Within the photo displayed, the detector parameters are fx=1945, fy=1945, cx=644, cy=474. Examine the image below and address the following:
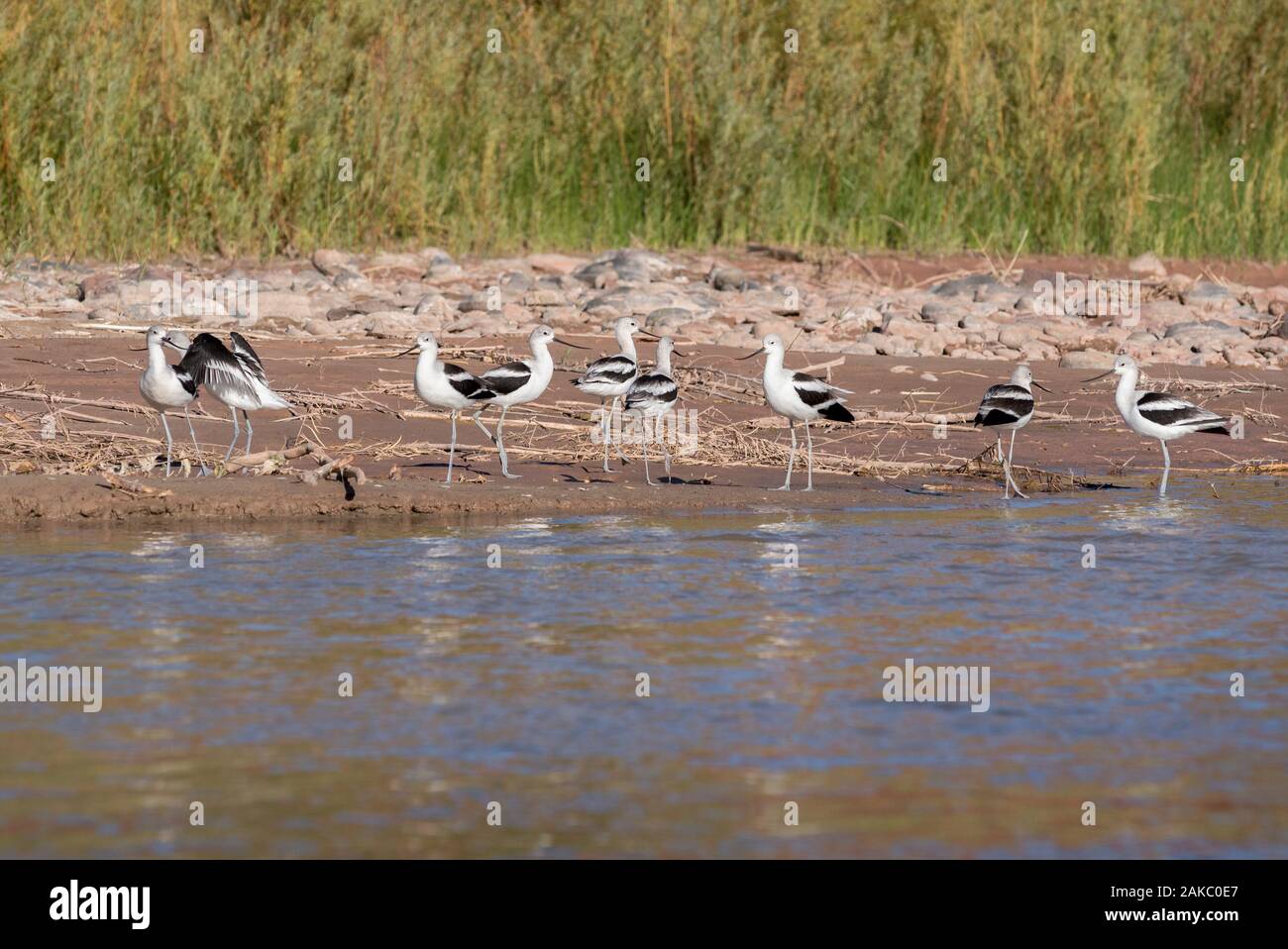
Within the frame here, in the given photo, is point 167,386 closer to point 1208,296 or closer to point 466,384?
point 466,384

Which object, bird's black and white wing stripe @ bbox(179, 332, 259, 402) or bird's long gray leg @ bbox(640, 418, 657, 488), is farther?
bird's long gray leg @ bbox(640, 418, 657, 488)

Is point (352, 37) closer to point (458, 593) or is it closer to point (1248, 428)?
point (1248, 428)

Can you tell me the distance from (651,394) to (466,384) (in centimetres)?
107

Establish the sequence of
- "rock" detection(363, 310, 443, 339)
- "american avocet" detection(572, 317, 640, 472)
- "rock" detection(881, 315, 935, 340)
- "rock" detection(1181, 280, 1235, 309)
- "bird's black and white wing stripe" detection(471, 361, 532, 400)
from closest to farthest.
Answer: "bird's black and white wing stripe" detection(471, 361, 532, 400), "american avocet" detection(572, 317, 640, 472), "rock" detection(363, 310, 443, 339), "rock" detection(881, 315, 935, 340), "rock" detection(1181, 280, 1235, 309)

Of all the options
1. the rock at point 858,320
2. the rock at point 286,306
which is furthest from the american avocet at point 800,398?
the rock at point 286,306

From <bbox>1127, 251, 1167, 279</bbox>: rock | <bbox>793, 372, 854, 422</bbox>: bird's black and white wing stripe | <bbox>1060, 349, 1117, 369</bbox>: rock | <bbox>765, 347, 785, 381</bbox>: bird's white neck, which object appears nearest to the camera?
<bbox>793, 372, 854, 422</bbox>: bird's black and white wing stripe

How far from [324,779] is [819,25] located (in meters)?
18.1

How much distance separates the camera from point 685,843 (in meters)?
5.16

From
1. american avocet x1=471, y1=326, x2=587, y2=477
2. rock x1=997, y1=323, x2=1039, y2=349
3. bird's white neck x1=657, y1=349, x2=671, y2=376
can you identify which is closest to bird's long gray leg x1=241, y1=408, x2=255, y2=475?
american avocet x1=471, y1=326, x2=587, y2=477

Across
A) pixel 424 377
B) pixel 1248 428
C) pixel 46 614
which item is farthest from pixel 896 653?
pixel 1248 428

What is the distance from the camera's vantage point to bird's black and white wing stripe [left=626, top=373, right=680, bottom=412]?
1121 centimetres

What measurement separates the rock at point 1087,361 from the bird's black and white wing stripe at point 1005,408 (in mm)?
4375

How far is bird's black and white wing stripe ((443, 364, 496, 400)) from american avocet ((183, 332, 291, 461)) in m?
0.96

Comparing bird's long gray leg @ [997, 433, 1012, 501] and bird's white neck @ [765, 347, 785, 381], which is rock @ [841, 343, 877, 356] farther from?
bird's white neck @ [765, 347, 785, 381]
